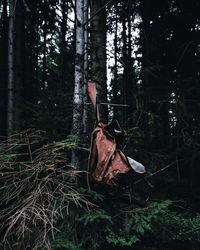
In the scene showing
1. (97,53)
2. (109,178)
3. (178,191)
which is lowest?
(178,191)

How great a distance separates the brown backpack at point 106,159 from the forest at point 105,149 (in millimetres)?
137

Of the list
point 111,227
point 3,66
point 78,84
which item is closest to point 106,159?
point 111,227

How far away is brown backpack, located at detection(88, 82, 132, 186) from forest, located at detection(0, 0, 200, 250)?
0.14m

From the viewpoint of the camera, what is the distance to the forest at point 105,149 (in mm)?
2025

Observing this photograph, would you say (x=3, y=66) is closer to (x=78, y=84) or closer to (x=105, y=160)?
(x=78, y=84)

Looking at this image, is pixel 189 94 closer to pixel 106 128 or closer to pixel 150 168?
pixel 150 168

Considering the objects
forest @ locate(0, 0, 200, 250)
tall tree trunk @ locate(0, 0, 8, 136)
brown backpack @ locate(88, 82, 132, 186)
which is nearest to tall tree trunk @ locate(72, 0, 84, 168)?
forest @ locate(0, 0, 200, 250)

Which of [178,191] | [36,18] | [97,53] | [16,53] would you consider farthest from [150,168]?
[36,18]

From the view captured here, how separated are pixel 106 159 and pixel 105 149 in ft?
0.36

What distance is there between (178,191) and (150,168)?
4.83ft

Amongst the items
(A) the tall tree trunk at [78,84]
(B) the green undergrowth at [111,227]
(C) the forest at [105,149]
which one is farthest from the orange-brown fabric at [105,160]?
(A) the tall tree trunk at [78,84]

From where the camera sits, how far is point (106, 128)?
223cm

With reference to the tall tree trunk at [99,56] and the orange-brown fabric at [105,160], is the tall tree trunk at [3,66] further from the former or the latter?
the orange-brown fabric at [105,160]

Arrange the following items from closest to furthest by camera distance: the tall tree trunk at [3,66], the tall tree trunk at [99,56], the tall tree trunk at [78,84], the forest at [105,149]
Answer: the forest at [105,149] < the tall tree trunk at [78,84] < the tall tree trunk at [99,56] < the tall tree trunk at [3,66]
